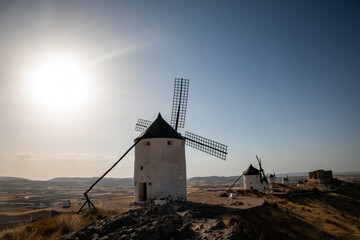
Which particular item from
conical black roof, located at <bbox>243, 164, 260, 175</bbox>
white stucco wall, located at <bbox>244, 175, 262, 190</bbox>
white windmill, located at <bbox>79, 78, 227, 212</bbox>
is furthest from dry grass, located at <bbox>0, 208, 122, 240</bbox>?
Answer: conical black roof, located at <bbox>243, 164, 260, 175</bbox>

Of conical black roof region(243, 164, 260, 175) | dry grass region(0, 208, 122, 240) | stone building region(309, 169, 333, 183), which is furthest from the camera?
stone building region(309, 169, 333, 183)

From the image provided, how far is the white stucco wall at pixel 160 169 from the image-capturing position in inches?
507

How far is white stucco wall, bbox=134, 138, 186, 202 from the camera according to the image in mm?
12867

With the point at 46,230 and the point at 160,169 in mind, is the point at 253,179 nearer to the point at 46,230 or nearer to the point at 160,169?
the point at 160,169

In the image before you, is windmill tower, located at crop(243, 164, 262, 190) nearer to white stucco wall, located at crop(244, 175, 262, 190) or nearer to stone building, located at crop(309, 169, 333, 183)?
white stucco wall, located at crop(244, 175, 262, 190)

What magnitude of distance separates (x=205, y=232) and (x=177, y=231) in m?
0.81

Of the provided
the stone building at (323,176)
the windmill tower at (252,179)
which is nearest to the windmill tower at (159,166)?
the windmill tower at (252,179)

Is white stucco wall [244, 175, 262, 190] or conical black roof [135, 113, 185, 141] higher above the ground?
conical black roof [135, 113, 185, 141]

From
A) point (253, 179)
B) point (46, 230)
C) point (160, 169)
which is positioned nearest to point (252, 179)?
point (253, 179)

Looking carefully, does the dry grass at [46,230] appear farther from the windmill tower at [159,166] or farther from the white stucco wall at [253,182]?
the white stucco wall at [253,182]

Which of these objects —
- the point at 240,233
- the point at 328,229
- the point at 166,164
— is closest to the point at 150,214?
the point at 240,233

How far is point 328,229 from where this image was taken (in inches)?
498

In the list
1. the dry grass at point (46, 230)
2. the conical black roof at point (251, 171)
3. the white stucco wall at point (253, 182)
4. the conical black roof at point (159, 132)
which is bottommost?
the white stucco wall at point (253, 182)

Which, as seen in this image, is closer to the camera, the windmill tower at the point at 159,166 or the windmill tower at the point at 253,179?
the windmill tower at the point at 159,166
